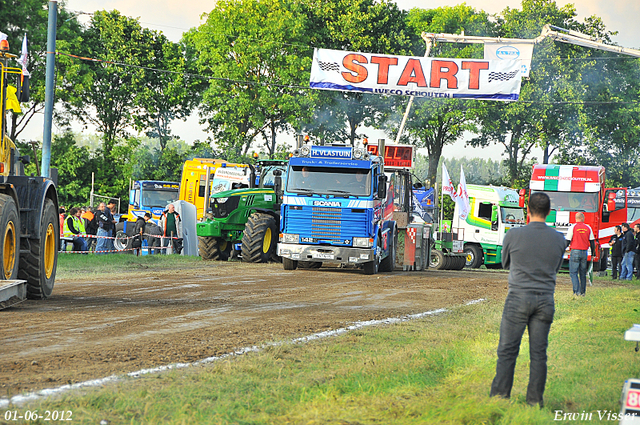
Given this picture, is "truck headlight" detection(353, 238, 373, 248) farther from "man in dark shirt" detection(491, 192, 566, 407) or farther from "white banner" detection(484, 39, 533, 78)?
"man in dark shirt" detection(491, 192, 566, 407)

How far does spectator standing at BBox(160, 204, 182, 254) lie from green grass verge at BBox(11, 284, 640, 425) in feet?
59.4

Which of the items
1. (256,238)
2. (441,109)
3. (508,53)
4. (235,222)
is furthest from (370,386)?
(441,109)

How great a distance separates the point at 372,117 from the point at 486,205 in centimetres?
1928

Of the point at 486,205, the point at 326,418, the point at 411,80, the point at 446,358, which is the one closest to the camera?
the point at 326,418

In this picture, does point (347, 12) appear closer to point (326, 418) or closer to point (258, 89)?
point (258, 89)

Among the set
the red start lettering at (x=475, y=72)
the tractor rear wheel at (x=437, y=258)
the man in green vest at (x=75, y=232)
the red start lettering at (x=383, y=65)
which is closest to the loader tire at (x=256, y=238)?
the man in green vest at (x=75, y=232)

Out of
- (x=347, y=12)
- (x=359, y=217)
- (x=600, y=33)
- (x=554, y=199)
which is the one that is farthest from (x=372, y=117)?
(x=359, y=217)

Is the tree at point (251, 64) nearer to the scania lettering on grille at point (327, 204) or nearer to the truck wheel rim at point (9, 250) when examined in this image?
the scania lettering on grille at point (327, 204)

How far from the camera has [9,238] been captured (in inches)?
419

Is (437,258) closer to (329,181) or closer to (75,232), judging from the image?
(329,181)

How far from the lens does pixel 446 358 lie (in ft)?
26.2

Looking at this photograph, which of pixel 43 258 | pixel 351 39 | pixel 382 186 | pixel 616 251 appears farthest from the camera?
pixel 351 39

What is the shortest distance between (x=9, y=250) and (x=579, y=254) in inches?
497

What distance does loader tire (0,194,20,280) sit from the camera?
1018cm
